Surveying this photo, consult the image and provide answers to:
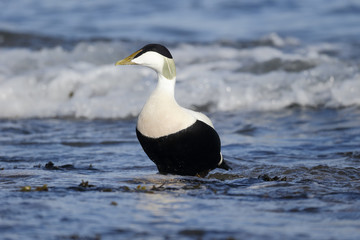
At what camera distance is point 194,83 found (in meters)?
10.2

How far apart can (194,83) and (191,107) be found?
2.38 ft

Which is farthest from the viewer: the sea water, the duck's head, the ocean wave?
the ocean wave

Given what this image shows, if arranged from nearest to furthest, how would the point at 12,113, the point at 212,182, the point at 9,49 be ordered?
the point at 212,182
the point at 12,113
the point at 9,49

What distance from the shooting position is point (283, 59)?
37.4ft

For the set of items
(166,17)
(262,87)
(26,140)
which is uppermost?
(166,17)

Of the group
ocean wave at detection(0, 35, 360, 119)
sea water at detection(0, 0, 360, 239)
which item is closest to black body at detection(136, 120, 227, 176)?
sea water at detection(0, 0, 360, 239)

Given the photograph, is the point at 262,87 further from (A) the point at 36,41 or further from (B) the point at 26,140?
(A) the point at 36,41

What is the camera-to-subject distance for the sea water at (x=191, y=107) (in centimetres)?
369

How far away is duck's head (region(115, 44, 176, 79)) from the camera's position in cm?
489

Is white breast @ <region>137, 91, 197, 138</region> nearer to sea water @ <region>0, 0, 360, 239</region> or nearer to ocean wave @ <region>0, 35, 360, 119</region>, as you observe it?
sea water @ <region>0, 0, 360, 239</region>

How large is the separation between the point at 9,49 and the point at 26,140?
6.94 meters

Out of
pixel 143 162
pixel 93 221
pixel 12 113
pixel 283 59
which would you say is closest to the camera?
pixel 93 221

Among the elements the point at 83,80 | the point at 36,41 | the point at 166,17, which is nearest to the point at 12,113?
the point at 83,80

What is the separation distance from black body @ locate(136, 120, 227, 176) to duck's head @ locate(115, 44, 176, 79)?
0.47 metres
